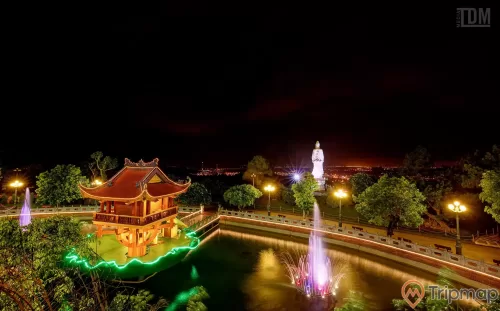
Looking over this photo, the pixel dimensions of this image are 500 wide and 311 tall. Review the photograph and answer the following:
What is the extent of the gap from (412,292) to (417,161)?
20078 millimetres

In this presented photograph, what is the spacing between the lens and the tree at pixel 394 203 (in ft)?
70.5

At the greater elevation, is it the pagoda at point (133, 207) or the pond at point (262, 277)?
the pagoda at point (133, 207)

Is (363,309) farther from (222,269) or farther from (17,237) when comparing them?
(17,237)

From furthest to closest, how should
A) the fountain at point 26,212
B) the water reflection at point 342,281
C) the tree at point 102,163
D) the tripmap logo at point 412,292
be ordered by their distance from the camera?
the tree at point 102,163 → the fountain at point 26,212 → the water reflection at point 342,281 → the tripmap logo at point 412,292

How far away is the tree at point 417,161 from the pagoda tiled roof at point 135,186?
24895 millimetres

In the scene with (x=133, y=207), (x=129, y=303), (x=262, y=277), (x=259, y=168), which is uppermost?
(x=259, y=168)

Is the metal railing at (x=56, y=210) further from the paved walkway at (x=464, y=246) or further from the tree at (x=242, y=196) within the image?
the paved walkway at (x=464, y=246)

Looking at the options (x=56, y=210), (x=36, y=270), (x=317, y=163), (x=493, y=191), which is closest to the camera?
(x=36, y=270)

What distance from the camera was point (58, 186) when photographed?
104ft

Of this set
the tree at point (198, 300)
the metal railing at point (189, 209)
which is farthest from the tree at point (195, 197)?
the tree at point (198, 300)

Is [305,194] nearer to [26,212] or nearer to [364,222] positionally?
[364,222]

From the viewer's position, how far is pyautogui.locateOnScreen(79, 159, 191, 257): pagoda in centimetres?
1822

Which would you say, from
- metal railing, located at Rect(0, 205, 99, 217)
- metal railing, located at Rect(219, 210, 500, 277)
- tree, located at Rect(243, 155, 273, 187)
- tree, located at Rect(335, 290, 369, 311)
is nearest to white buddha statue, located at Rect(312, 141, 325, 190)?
tree, located at Rect(243, 155, 273, 187)

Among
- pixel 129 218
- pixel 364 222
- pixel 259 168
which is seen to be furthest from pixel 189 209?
pixel 364 222
